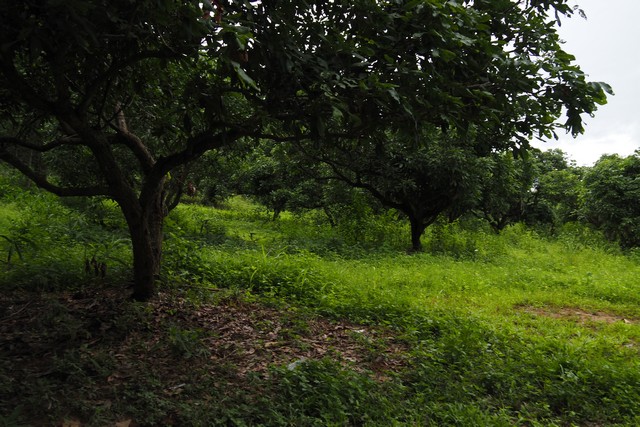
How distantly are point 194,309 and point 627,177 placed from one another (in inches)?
578

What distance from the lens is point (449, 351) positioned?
170 inches

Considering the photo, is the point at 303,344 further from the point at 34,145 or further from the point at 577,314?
the point at 577,314

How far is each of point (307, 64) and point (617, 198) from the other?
14.5 meters

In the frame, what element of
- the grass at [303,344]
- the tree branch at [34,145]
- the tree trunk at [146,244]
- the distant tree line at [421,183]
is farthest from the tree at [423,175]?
the tree branch at [34,145]

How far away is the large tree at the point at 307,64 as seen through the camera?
264 centimetres

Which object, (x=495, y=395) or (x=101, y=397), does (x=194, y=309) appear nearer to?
(x=101, y=397)

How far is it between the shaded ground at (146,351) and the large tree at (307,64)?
2.84 feet

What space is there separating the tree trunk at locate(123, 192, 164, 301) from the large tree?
26 millimetres

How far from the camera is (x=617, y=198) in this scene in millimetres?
13945

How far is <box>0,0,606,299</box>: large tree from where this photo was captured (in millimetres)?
2643

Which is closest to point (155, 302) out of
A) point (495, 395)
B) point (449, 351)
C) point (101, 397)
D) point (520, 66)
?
point (101, 397)

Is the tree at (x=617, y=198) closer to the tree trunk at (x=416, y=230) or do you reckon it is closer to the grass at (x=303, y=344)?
the tree trunk at (x=416, y=230)

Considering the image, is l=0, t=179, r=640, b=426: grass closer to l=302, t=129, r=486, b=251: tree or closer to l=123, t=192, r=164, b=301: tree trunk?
l=123, t=192, r=164, b=301: tree trunk

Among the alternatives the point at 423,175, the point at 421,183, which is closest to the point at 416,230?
the point at 421,183
